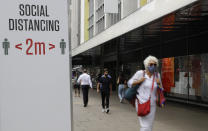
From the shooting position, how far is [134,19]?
1139 centimetres

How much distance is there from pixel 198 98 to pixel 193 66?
165cm

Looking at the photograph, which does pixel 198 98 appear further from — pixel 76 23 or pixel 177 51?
pixel 76 23

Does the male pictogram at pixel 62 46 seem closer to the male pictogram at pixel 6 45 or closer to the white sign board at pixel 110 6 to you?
the male pictogram at pixel 6 45

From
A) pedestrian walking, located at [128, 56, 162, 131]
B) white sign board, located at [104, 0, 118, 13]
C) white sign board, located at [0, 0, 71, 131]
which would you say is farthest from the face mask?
white sign board, located at [104, 0, 118, 13]

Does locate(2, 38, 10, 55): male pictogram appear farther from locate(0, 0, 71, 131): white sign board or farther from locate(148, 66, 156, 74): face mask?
locate(148, 66, 156, 74): face mask

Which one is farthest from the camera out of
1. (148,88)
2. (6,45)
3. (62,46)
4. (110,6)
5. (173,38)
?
(110,6)

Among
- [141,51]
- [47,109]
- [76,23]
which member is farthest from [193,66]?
[76,23]

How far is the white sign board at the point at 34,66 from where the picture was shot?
116 inches

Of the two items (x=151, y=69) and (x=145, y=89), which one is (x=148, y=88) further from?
(x=151, y=69)

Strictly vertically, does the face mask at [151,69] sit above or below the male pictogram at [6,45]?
below

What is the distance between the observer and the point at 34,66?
9.89ft

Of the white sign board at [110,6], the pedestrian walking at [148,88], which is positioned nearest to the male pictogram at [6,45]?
the pedestrian walking at [148,88]

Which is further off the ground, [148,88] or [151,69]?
[151,69]

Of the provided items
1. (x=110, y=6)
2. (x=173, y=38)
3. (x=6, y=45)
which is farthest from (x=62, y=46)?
(x=110, y=6)
